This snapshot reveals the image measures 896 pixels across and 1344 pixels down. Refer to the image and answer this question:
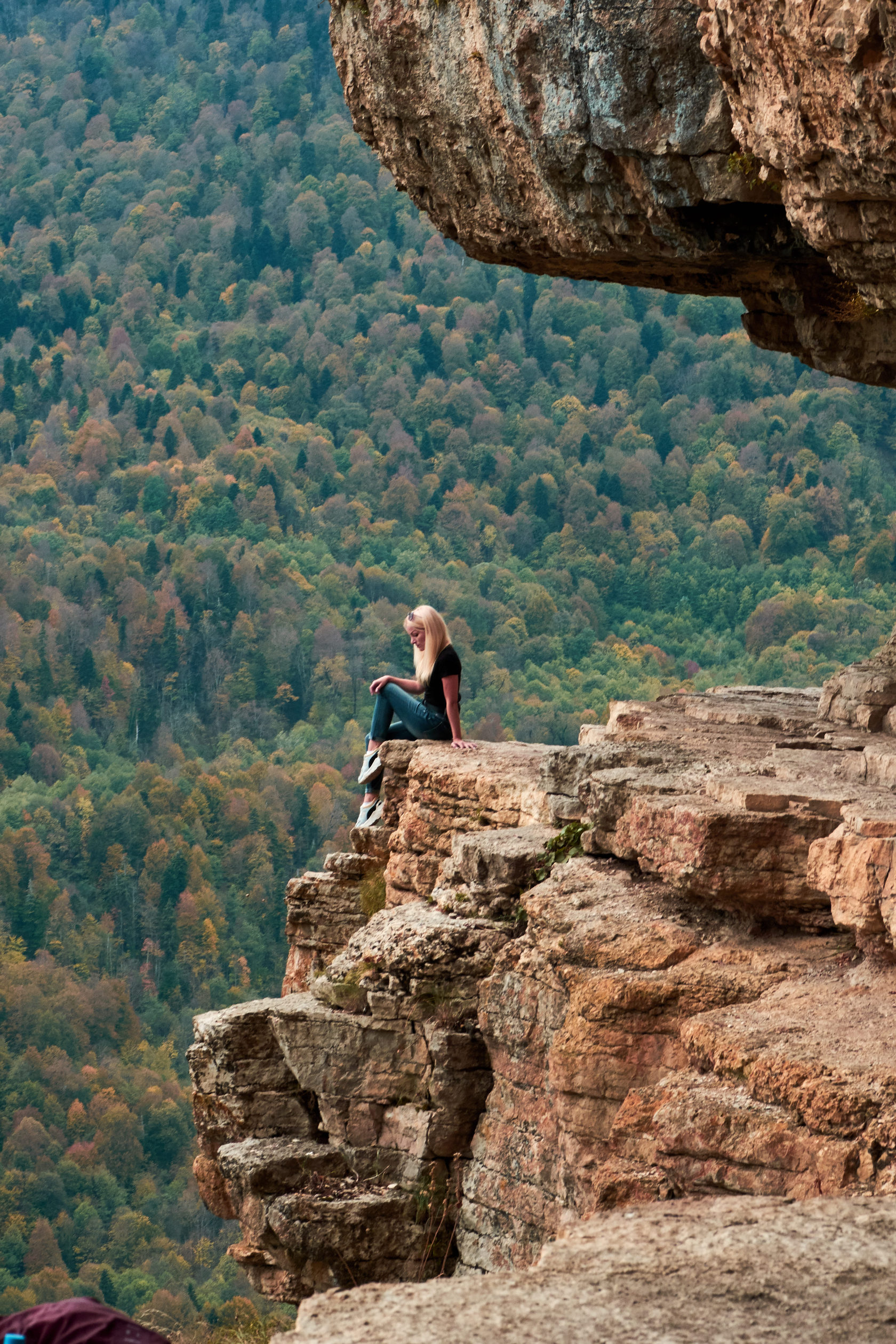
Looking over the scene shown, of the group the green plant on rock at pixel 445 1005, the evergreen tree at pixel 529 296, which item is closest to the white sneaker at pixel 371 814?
the green plant on rock at pixel 445 1005

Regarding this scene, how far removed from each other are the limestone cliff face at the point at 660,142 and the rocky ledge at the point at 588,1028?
2708mm

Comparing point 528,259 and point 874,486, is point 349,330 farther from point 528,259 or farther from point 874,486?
point 528,259

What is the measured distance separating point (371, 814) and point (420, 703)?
A: 976 mm

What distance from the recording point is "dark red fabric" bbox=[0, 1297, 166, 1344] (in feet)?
12.0

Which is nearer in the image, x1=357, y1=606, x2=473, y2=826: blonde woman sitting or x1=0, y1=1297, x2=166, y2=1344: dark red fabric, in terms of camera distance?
x1=0, y1=1297, x2=166, y2=1344: dark red fabric

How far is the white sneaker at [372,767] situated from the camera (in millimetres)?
12227

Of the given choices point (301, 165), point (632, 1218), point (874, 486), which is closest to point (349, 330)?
point (301, 165)

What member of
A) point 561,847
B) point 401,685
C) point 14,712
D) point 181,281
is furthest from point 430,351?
point 561,847

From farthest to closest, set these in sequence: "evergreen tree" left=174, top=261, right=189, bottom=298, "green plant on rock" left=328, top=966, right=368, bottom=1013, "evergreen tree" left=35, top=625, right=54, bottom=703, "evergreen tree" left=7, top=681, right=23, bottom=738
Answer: "evergreen tree" left=174, top=261, right=189, bottom=298 → "evergreen tree" left=35, top=625, right=54, bottom=703 → "evergreen tree" left=7, top=681, right=23, bottom=738 → "green plant on rock" left=328, top=966, right=368, bottom=1013

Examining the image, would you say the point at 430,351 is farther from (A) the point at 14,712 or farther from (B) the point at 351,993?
(B) the point at 351,993

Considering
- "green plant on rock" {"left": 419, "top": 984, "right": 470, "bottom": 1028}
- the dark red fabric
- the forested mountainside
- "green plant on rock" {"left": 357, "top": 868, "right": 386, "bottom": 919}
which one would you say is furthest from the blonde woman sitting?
the forested mountainside

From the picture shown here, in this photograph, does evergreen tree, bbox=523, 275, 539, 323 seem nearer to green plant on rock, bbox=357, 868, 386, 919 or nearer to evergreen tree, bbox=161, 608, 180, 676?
evergreen tree, bbox=161, 608, 180, 676

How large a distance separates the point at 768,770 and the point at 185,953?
2395 inches

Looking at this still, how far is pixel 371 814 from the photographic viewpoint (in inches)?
491
